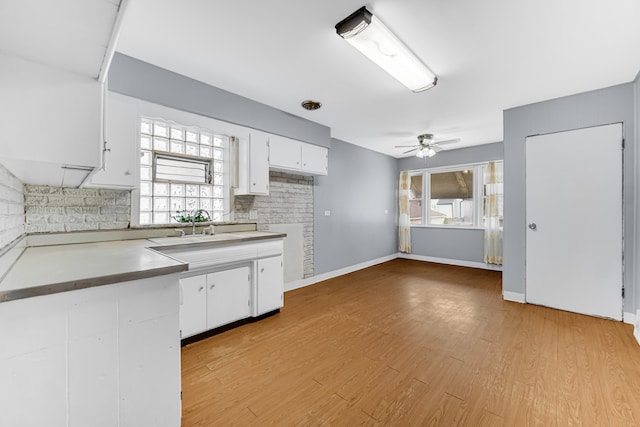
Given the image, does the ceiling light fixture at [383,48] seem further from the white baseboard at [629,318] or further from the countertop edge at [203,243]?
the white baseboard at [629,318]

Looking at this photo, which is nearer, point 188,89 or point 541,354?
point 541,354

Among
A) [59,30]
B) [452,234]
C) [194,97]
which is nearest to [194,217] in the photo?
[194,97]

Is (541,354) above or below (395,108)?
below

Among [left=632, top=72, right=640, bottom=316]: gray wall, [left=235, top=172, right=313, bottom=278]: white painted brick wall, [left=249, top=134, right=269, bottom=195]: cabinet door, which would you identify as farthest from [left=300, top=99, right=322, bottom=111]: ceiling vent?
[left=632, top=72, right=640, bottom=316]: gray wall

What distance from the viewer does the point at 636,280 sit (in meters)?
2.63

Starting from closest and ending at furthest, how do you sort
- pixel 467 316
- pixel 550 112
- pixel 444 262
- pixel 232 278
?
pixel 232 278 < pixel 467 316 < pixel 550 112 < pixel 444 262

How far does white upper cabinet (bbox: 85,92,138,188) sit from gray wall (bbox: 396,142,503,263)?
558 centimetres

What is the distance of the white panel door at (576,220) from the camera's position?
9.23 ft

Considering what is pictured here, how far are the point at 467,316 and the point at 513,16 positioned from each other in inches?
110

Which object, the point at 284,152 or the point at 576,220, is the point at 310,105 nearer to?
the point at 284,152

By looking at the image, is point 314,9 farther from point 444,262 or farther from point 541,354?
point 444,262

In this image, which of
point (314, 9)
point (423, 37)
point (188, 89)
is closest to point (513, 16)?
point (423, 37)

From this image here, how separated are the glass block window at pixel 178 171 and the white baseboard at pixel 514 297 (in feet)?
12.6

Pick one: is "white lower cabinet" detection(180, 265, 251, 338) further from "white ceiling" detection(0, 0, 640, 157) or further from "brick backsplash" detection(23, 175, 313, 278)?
"white ceiling" detection(0, 0, 640, 157)
